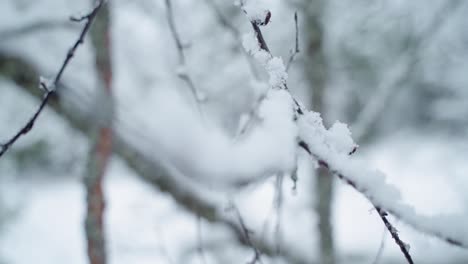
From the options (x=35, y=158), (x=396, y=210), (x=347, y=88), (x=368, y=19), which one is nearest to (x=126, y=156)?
(x=368, y=19)

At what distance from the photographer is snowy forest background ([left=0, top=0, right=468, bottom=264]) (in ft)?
1.79

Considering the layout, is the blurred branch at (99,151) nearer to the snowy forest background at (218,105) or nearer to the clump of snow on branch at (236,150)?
the snowy forest background at (218,105)

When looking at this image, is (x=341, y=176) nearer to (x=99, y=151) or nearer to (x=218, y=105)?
(x=99, y=151)

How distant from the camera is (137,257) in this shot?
2.35m

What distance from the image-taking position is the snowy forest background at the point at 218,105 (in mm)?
547

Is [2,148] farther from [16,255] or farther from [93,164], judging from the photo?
[16,255]

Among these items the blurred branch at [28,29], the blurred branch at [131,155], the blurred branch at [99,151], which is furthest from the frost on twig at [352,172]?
the blurred branch at [28,29]

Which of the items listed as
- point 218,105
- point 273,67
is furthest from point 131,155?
point 273,67

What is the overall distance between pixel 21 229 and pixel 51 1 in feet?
8.78

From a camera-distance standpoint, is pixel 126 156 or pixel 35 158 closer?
pixel 126 156

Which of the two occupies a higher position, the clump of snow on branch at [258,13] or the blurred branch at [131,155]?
the clump of snow on branch at [258,13]

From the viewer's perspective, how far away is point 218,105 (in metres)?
2.07

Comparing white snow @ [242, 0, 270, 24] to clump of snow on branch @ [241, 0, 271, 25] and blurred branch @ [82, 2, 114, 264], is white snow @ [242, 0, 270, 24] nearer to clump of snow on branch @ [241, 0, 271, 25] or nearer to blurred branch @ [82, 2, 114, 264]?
clump of snow on branch @ [241, 0, 271, 25]

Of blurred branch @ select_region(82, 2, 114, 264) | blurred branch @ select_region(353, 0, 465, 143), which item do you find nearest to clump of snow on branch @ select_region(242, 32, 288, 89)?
blurred branch @ select_region(82, 2, 114, 264)
